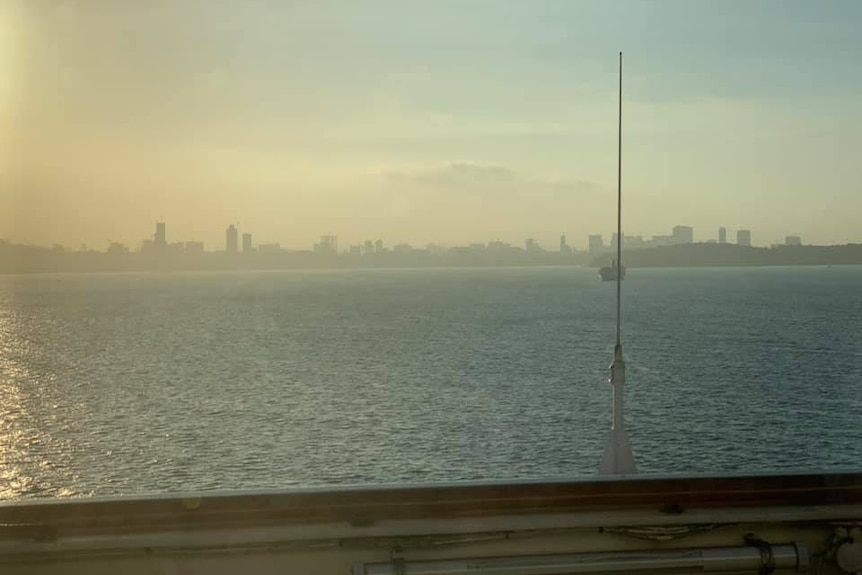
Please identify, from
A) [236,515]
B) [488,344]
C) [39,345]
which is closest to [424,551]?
[236,515]

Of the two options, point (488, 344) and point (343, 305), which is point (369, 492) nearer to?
point (488, 344)

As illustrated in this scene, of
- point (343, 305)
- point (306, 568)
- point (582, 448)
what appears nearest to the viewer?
point (306, 568)

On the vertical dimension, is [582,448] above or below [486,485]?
below

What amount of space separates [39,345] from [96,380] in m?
12.9

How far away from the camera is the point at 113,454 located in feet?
54.9

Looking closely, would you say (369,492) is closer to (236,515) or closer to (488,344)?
(236,515)

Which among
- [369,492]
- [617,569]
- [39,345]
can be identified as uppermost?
[369,492]

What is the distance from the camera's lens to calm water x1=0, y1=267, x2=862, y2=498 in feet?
51.1

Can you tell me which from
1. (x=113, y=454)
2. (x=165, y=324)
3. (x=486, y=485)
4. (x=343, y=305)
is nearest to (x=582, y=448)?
(x=113, y=454)

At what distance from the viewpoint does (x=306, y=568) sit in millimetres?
3078

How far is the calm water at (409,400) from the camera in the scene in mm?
15578

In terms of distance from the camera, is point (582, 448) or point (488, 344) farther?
point (488, 344)

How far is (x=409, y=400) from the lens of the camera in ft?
72.5

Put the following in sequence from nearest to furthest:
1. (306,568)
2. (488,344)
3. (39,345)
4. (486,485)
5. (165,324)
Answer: (306,568), (486,485), (488,344), (39,345), (165,324)
